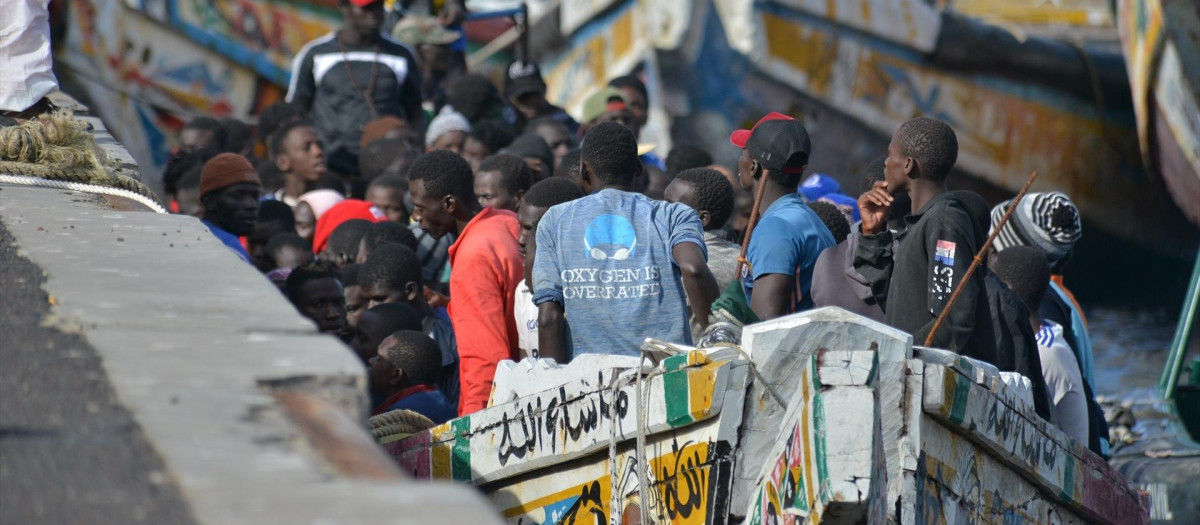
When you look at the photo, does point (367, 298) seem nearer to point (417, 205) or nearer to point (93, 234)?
point (417, 205)

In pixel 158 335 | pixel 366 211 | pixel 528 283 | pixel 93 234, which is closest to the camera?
pixel 158 335

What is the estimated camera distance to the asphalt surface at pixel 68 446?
92.8 inches

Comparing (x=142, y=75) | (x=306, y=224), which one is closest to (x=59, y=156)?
(x=306, y=224)

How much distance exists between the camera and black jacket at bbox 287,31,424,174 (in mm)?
9719

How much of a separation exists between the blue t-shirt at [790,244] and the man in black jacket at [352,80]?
16.1ft

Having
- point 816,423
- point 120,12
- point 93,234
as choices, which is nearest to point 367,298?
point 93,234

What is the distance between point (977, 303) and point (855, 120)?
9370 millimetres

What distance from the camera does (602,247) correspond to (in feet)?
16.2

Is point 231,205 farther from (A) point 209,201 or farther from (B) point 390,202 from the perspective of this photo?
(B) point 390,202

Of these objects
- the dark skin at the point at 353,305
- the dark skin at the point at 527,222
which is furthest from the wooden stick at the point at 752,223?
the dark skin at the point at 353,305

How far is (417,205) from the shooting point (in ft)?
21.7

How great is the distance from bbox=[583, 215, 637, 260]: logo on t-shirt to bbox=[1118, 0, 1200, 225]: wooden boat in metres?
8.76

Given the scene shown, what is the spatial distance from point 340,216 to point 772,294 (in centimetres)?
355

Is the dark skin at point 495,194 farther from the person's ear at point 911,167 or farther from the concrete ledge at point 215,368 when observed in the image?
the person's ear at point 911,167
